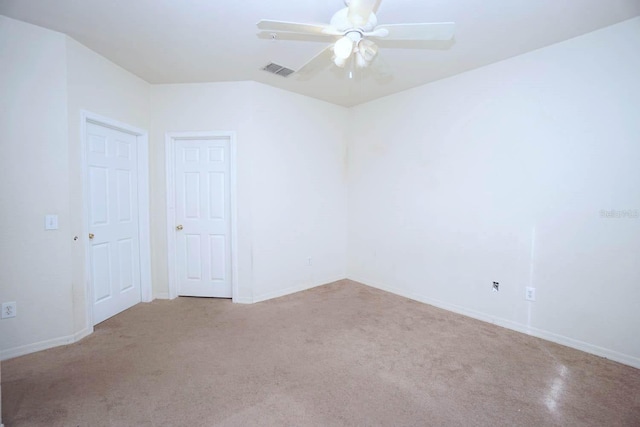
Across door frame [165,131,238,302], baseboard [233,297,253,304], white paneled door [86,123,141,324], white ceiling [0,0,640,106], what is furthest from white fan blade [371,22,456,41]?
baseboard [233,297,253,304]

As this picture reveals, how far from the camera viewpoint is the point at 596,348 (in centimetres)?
238

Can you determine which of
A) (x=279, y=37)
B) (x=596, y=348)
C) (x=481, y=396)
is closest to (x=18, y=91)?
(x=279, y=37)

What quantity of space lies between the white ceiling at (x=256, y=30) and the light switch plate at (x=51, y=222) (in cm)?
150

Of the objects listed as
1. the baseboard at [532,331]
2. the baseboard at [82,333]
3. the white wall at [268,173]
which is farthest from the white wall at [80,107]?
the baseboard at [532,331]

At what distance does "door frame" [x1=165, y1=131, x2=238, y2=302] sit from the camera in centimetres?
347

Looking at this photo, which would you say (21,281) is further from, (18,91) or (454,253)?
(454,253)

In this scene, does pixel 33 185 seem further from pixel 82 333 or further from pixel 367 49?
pixel 367 49

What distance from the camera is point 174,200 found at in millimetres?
Result: 3562

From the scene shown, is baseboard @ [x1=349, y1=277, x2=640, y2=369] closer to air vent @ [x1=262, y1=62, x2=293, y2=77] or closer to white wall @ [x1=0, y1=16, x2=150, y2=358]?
air vent @ [x1=262, y1=62, x2=293, y2=77]

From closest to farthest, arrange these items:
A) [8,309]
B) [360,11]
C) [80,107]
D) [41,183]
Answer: [360,11], [8,309], [41,183], [80,107]

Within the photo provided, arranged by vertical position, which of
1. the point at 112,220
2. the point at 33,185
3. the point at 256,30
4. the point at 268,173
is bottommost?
the point at 112,220

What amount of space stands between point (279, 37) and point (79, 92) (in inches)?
71.5

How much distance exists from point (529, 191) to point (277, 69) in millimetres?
2720

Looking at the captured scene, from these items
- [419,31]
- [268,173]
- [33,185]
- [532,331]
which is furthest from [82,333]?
[532,331]
